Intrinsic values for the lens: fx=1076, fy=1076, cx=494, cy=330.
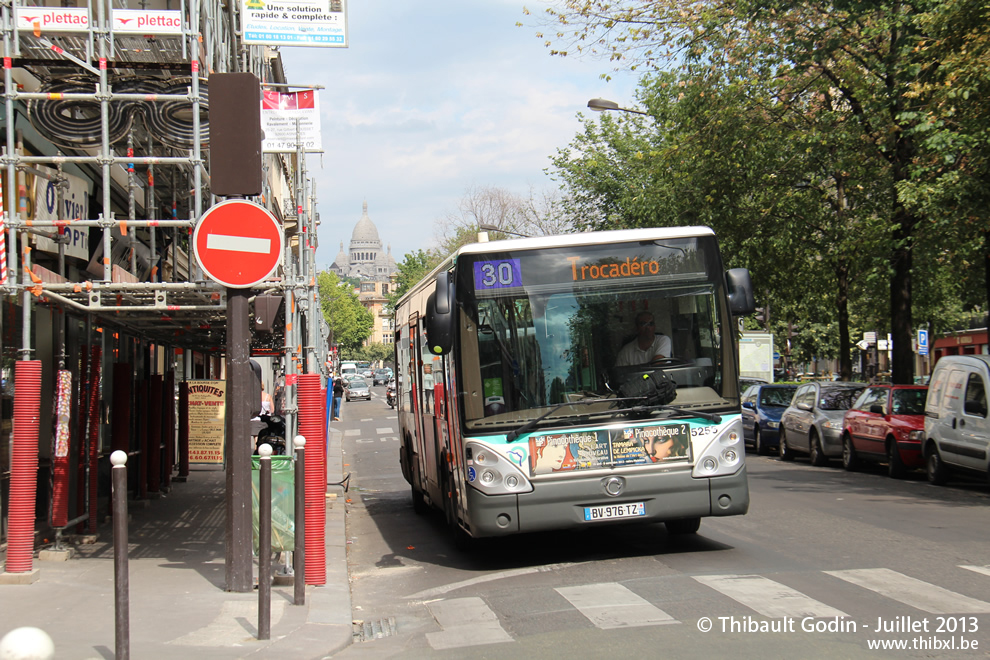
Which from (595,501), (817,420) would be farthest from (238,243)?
(817,420)

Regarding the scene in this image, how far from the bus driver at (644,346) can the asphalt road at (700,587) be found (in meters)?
1.72

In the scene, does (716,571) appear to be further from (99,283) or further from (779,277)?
(779,277)

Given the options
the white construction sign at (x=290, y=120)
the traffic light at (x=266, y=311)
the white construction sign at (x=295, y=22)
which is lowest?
the traffic light at (x=266, y=311)

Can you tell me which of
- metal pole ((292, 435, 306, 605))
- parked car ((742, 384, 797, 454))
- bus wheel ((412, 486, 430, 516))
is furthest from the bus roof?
parked car ((742, 384, 797, 454))

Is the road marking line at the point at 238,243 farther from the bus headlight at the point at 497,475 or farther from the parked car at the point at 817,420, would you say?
the parked car at the point at 817,420

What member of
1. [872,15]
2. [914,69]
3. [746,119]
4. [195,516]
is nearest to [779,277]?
[746,119]

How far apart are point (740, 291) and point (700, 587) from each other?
2808mm

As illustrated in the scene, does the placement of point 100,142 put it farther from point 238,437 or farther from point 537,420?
point 537,420

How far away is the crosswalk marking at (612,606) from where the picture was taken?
6703 mm

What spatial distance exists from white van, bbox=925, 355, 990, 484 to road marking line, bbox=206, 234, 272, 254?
10879 millimetres

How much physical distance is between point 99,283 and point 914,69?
44.1ft

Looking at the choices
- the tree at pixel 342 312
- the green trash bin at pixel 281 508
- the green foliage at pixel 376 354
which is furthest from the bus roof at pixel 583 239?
the green foliage at pixel 376 354

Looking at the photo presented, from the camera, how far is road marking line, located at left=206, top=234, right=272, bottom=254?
25.4 ft

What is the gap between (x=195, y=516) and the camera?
43.2 feet
